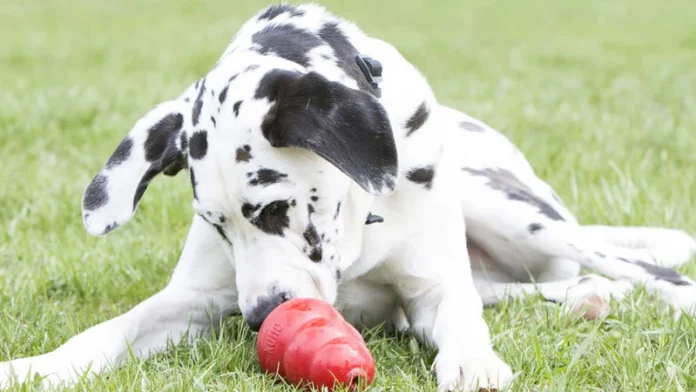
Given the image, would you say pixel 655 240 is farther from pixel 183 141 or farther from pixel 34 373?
pixel 34 373

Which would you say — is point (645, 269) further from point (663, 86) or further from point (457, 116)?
point (663, 86)

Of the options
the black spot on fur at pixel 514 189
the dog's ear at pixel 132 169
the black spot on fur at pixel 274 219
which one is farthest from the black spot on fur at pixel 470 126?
the black spot on fur at pixel 274 219

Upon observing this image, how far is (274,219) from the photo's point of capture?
10.6ft

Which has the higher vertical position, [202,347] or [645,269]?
[202,347]

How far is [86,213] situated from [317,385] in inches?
43.7

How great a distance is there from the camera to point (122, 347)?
3.61m

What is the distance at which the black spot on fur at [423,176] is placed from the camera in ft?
12.5

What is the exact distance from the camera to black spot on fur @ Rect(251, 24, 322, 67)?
11.5 ft

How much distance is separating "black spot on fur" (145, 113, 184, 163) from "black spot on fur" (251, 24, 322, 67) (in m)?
0.39

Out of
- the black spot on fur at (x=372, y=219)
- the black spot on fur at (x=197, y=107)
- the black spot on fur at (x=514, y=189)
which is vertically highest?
the black spot on fur at (x=197, y=107)

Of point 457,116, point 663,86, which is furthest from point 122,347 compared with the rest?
point 663,86

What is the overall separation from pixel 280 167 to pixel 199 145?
27 cm

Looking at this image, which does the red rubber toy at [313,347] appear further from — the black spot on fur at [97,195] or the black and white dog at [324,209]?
the black spot on fur at [97,195]

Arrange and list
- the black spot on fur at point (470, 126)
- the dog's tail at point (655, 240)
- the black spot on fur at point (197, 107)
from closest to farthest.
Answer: the black spot on fur at point (197, 107), the dog's tail at point (655, 240), the black spot on fur at point (470, 126)
